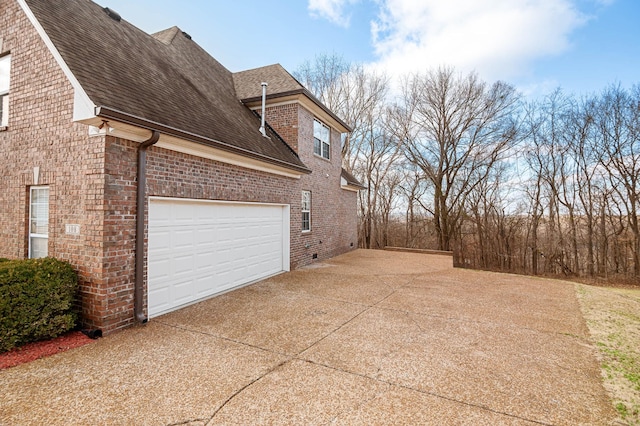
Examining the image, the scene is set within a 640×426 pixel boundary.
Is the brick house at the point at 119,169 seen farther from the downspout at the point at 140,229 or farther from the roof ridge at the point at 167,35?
the roof ridge at the point at 167,35

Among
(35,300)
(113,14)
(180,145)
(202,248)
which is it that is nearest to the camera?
(35,300)

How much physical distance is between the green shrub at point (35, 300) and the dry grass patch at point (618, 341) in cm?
671

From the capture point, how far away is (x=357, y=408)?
285 centimetres

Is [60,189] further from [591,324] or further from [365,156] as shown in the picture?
[365,156]

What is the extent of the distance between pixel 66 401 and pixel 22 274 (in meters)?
2.18

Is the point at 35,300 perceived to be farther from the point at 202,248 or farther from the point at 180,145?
the point at 180,145

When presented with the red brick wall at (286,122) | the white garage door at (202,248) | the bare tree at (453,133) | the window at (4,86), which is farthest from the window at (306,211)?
the bare tree at (453,133)

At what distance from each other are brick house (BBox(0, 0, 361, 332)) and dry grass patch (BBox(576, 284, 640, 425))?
635cm

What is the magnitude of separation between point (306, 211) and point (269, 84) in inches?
192

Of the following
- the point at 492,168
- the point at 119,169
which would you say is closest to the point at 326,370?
the point at 119,169

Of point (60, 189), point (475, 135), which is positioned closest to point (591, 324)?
point (60, 189)

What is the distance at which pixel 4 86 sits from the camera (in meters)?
5.86

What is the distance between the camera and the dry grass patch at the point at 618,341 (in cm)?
307

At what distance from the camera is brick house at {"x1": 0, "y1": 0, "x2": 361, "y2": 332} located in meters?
4.59
